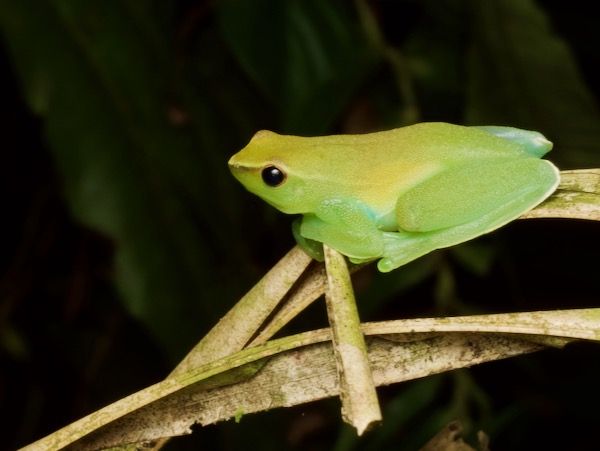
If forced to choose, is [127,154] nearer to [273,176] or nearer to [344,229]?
[273,176]

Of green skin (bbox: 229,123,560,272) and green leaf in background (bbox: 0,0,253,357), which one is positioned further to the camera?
green leaf in background (bbox: 0,0,253,357)

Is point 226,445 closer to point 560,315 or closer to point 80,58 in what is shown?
point 80,58

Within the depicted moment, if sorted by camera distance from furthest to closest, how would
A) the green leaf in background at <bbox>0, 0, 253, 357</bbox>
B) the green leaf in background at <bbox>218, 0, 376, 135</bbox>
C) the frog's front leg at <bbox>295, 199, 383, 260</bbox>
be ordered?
the green leaf in background at <bbox>218, 0, 376, 135</bbox>, the green leaf in background at <bbox>0, 0, 253, 357</bbox>, the frog's front leg at <bbox>295, 199, 383, 260</bbox>

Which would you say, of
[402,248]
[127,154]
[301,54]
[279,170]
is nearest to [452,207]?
[402,248]

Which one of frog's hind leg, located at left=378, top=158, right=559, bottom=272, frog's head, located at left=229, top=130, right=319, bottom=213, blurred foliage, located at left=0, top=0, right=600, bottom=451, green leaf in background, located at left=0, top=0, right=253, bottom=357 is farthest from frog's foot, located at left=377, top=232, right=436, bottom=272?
green leaf in background, located at left=0, top=0, right=253, bottom=357

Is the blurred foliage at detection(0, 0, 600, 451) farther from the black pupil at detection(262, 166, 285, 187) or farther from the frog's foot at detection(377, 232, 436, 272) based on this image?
the black pupil at detection(262, 166, 285, 187)

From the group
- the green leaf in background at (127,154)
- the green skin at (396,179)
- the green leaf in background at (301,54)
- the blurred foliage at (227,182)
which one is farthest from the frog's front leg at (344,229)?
the green leaf in background at (301,54)

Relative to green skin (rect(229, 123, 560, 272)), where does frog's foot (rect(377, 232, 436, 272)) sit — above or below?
below

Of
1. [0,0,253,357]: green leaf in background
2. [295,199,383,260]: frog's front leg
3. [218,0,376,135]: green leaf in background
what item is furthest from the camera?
[218,0,376,135]: green leaf in background
